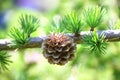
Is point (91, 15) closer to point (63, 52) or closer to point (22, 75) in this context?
point (63, 52)

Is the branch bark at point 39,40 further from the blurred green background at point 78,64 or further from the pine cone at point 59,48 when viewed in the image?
the blurred green background at point 78,64

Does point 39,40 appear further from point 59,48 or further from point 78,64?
point 78,64

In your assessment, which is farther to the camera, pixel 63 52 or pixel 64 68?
pixel 64 68

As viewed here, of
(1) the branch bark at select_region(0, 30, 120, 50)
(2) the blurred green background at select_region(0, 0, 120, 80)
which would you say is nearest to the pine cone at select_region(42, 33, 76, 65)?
(1) the branch bark at select_region(0, 30, 120, 50)

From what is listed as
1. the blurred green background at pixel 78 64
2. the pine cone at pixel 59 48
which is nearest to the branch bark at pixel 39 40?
the pine cone at pixel 59 48

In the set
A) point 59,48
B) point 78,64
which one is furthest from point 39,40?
point 78,64

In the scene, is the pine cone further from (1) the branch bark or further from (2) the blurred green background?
(2) the blurred green background

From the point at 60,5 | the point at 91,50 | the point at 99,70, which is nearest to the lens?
the point at 91,50

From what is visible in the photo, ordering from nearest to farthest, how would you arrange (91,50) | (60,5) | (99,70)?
(91,50), (99,70), (60,5)

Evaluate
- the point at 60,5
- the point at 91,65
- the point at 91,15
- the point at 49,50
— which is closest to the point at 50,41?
the point at 49,50
